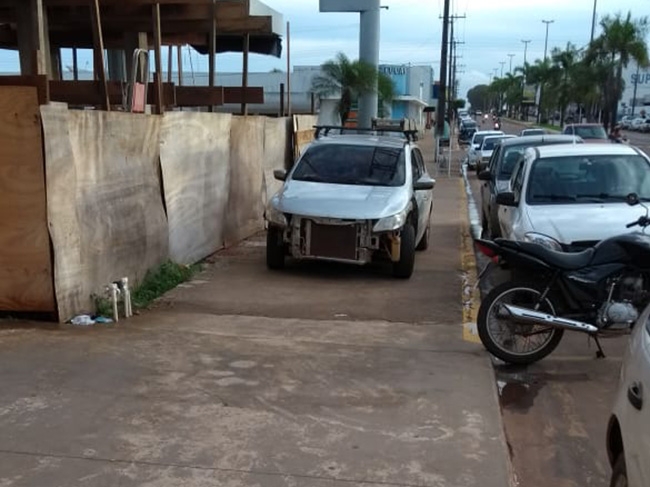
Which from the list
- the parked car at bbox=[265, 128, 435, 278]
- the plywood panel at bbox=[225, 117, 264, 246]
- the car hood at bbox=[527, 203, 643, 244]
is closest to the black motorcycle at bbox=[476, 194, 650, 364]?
the car hood at bbox=[527, 203, 643, 244]

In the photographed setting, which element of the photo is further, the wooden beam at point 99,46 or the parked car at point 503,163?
the parked car at point 503,163

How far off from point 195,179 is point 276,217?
125 cm

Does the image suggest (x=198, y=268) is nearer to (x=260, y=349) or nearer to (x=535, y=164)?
(x=260, y=349)

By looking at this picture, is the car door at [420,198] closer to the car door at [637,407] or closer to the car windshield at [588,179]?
the car windshield at [588,179]

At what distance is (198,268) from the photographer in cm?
976

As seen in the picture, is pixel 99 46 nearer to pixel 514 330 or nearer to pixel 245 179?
pixel 245 179

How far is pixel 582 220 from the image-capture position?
24.6 ft

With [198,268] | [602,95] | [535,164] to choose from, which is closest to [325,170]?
[198,268]

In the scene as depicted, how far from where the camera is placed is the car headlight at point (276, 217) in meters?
9.23

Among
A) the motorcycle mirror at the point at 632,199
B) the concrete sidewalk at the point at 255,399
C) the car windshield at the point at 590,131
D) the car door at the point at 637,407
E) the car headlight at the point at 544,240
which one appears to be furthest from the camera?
the car windshield at the point at 590,131

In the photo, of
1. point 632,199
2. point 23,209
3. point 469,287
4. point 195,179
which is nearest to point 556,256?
point 632,199

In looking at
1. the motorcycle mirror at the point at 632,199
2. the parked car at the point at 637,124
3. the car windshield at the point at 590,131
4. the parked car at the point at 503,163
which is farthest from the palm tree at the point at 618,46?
the motorcycle mirror at the point at 632,199

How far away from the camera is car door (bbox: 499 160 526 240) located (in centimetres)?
838

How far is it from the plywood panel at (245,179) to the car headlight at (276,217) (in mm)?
2100
